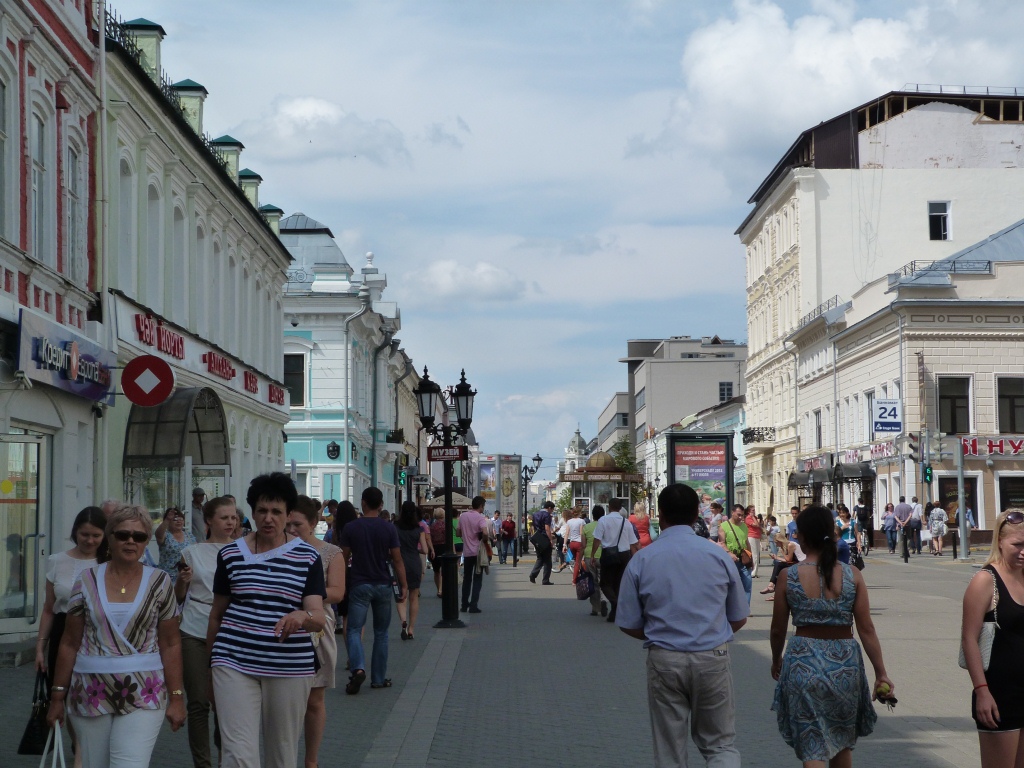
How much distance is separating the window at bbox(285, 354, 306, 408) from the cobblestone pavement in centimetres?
2846

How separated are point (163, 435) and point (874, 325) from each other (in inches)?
1453

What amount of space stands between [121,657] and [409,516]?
1061 cm

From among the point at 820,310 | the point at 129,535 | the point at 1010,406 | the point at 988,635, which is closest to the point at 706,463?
the point at 1010,406

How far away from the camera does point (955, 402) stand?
49.4 m

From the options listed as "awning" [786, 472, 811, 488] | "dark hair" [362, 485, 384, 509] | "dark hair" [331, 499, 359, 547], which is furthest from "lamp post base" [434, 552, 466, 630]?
"awning" [786, 472, 811, 488]

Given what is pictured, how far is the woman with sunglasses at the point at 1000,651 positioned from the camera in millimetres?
6227

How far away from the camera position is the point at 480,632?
62.3ft

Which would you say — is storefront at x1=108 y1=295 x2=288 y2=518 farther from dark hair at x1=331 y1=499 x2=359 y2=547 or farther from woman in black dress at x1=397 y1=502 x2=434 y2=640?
dark hair at x1=331 y1=499 x2=359 y2=547

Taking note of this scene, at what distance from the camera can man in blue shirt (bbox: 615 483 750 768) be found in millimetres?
6828

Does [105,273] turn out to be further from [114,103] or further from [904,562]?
[904,562]

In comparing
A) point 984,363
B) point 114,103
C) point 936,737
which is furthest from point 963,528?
point 936,737

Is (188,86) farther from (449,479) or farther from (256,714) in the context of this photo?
(256,714)

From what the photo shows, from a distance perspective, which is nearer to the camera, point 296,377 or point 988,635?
point 988,635

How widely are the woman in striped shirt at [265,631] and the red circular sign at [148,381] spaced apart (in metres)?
9.01
